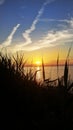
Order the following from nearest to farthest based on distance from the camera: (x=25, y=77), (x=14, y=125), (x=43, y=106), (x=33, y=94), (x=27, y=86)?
(x=14, y=125), (x=43, y=106), (x=33, y=94), (x=27, y=86), (x=25, y=77)

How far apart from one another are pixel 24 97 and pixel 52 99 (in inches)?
20.9

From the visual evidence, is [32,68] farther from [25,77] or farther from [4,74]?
[4,74]

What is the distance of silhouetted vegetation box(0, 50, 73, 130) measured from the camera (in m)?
3.72

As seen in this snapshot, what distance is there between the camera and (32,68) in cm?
663

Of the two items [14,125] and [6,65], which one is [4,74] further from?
[14,125]

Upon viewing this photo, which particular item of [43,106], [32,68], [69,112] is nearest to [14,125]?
[43,106]

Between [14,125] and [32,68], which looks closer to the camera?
[14,125]

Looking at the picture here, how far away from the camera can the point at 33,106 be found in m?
4.20

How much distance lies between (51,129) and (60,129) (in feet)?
0.41

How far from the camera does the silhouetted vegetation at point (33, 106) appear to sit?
372cm

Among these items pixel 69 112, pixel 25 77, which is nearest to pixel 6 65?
pixel 25 77

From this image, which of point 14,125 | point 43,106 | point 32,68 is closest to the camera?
point 14,125

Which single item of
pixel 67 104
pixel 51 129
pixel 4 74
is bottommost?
pixel 51 129

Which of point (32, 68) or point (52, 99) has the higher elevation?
point (32, 68)
